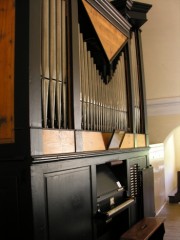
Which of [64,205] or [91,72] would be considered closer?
[64,205]

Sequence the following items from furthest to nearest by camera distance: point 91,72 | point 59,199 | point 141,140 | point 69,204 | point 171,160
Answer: point 171,160 < point 141,140 < point 91,72 < point 69,204 < point 59,199

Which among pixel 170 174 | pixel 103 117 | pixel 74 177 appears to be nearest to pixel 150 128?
pixel 170 174

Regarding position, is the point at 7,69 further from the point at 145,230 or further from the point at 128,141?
the point at 145,230

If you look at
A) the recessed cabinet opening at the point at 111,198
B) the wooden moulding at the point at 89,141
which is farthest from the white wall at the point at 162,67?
the wooden moulding at the point at 89,141

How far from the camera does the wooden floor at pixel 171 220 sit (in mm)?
5434

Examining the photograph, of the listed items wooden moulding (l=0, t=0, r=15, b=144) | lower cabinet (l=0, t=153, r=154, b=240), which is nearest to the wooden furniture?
lower cabinet (l=0, t=153, r=154, b=240)

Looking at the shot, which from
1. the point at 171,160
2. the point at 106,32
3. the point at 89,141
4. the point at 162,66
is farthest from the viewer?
the point at 171,160

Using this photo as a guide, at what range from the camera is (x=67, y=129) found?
112 inches

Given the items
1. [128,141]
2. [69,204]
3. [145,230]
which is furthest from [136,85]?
[69,204]

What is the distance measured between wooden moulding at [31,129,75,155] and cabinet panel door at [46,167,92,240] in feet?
0.72

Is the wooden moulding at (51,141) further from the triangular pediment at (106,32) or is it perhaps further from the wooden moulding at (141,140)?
the wooden moulding at (141,140)

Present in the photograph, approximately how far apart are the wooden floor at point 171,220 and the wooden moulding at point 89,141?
285 centimetres

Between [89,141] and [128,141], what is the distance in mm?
1392

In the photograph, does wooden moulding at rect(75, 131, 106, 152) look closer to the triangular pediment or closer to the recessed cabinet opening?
the recessed cabinet opening
